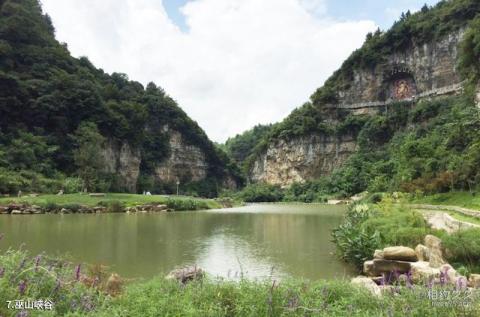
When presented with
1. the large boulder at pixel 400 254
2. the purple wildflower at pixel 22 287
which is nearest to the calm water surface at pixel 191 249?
the large boulder at pixel 400 254

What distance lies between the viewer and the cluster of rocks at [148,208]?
127 ft

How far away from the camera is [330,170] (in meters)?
96.8

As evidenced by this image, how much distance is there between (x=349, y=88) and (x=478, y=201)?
8258cm

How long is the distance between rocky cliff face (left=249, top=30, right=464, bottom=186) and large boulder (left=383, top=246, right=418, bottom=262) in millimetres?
81941

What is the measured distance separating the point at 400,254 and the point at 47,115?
181 ft

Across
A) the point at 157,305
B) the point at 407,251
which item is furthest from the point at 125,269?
the point at 407,251

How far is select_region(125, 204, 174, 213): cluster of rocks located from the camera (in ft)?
127

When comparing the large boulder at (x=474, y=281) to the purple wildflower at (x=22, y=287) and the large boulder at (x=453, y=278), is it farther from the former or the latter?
the purple wildflower at (x=22, y=287)

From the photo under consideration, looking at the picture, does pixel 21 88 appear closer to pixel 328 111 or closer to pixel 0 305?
pixel 0 305

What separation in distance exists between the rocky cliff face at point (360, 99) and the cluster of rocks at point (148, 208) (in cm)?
5991

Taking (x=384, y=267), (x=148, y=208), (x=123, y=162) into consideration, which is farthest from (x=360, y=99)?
(x=384, y=267)

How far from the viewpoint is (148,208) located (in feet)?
134

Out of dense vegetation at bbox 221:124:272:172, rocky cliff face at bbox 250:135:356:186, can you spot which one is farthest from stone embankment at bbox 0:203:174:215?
dense vegetation at bbox 221:124:272:172

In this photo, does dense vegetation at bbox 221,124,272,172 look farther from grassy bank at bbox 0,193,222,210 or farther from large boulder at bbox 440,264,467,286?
large boulder at bbox 440,264,467,286
